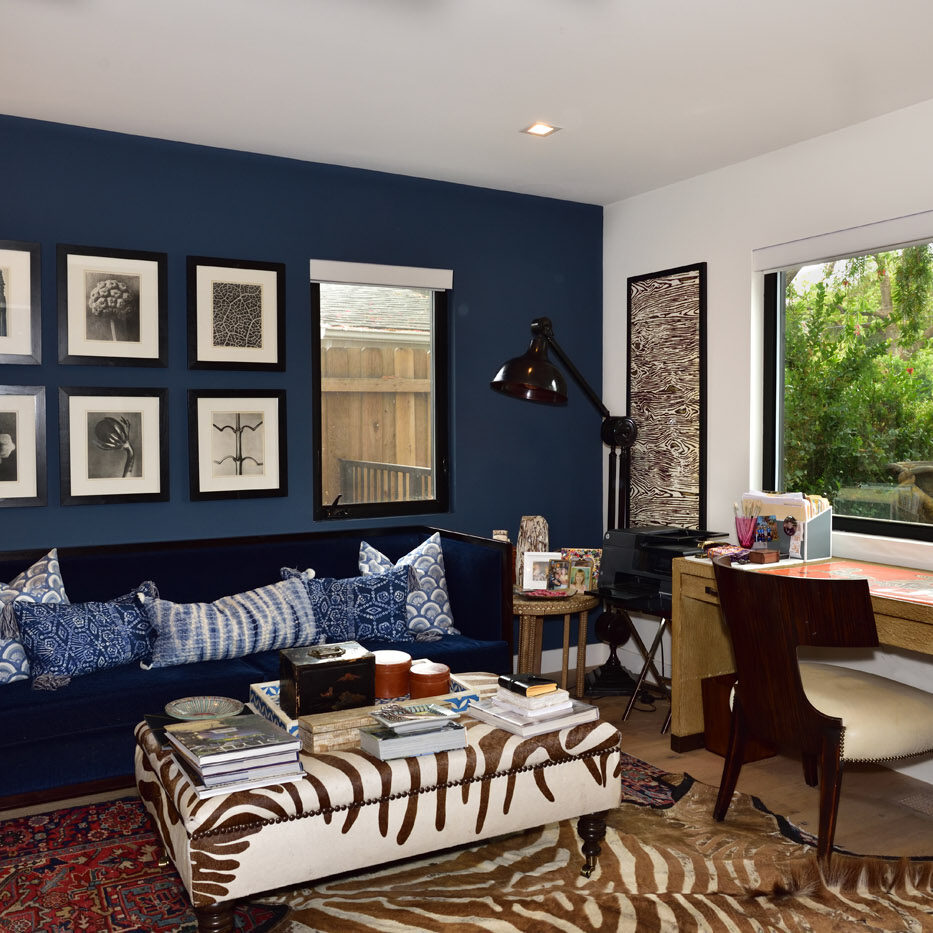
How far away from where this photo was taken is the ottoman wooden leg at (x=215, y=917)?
2.01 meters

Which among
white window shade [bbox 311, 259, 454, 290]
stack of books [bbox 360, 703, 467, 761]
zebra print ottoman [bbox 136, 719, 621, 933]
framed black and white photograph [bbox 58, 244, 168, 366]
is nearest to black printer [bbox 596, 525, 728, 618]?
zebra print ottoman [bbox 136, 719, 621, 933]

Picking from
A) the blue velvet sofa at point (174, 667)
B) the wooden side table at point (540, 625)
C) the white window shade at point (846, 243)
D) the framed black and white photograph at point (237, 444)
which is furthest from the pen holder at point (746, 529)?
Answer: the framed black and white photograph at point (237, 444)

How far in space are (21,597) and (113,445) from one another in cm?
74

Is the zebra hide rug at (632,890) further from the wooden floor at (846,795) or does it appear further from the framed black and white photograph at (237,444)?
the framed black and white photograph at (237,444)

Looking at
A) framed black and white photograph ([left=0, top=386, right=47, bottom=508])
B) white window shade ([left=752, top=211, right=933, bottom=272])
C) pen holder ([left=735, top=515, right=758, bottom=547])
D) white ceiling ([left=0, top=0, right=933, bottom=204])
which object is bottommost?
pen holder ([left=735, top=515, right=758, bottom=547])

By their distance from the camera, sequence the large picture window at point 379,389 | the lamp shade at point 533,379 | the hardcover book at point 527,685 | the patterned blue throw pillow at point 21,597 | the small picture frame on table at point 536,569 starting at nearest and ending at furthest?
the hardcover book at point 527,685 < the patterned blue throw pillow at point 21,597 < the lamp shade at point 533,379 < the small picture frame on table at point 536,569 < the large picture window at point 379,389

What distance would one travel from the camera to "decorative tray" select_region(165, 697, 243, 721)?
2.46m

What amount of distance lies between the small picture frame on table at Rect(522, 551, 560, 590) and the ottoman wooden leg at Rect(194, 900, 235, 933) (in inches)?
85.4

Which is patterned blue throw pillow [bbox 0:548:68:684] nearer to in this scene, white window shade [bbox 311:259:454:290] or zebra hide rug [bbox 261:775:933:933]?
zebra hide rug [bbox 261:775:933:933]

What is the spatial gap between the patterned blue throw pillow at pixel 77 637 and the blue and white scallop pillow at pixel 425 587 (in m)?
1.00

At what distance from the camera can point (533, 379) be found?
388cm

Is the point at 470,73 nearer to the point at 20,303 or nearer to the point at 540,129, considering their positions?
the point at 540,129

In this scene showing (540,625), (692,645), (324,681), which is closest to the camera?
(324,681)

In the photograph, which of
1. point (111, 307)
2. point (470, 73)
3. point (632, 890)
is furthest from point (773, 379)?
point (111, 307)
